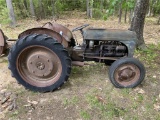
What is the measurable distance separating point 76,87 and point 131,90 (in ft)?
3.43

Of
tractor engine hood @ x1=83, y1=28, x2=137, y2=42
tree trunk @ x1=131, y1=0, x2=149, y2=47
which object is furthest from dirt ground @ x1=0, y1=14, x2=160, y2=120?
tree trunk @ x1=131, y1=0, x2=149, y2=47

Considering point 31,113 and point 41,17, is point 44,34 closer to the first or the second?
point 31,113

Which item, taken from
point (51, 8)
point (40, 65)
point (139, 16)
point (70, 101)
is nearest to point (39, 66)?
point (40, 65)

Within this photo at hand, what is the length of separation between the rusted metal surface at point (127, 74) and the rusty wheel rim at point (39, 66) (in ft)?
3.58

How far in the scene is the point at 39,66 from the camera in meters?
3.44

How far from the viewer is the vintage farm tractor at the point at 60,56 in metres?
3.24

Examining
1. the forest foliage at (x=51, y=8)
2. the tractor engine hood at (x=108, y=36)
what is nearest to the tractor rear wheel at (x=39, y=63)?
the tractor engine hood at (x=108, y=36)

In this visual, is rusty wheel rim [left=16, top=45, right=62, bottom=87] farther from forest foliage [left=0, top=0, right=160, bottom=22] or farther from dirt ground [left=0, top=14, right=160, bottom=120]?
forest foliage [left=0, top=0, right=160, bottom=22]

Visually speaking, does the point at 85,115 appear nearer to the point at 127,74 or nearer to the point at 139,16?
the point at 127,74

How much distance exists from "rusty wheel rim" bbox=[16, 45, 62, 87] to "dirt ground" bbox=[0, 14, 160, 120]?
0.78 ft

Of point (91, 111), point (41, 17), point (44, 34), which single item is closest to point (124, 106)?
point (91, 111)

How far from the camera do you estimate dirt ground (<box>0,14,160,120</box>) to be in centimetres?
295

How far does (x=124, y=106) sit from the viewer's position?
3154 millimetres

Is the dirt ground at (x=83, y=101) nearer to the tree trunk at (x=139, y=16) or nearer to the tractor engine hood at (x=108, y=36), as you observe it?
the tractor engine hood at (x=108, y=36)
